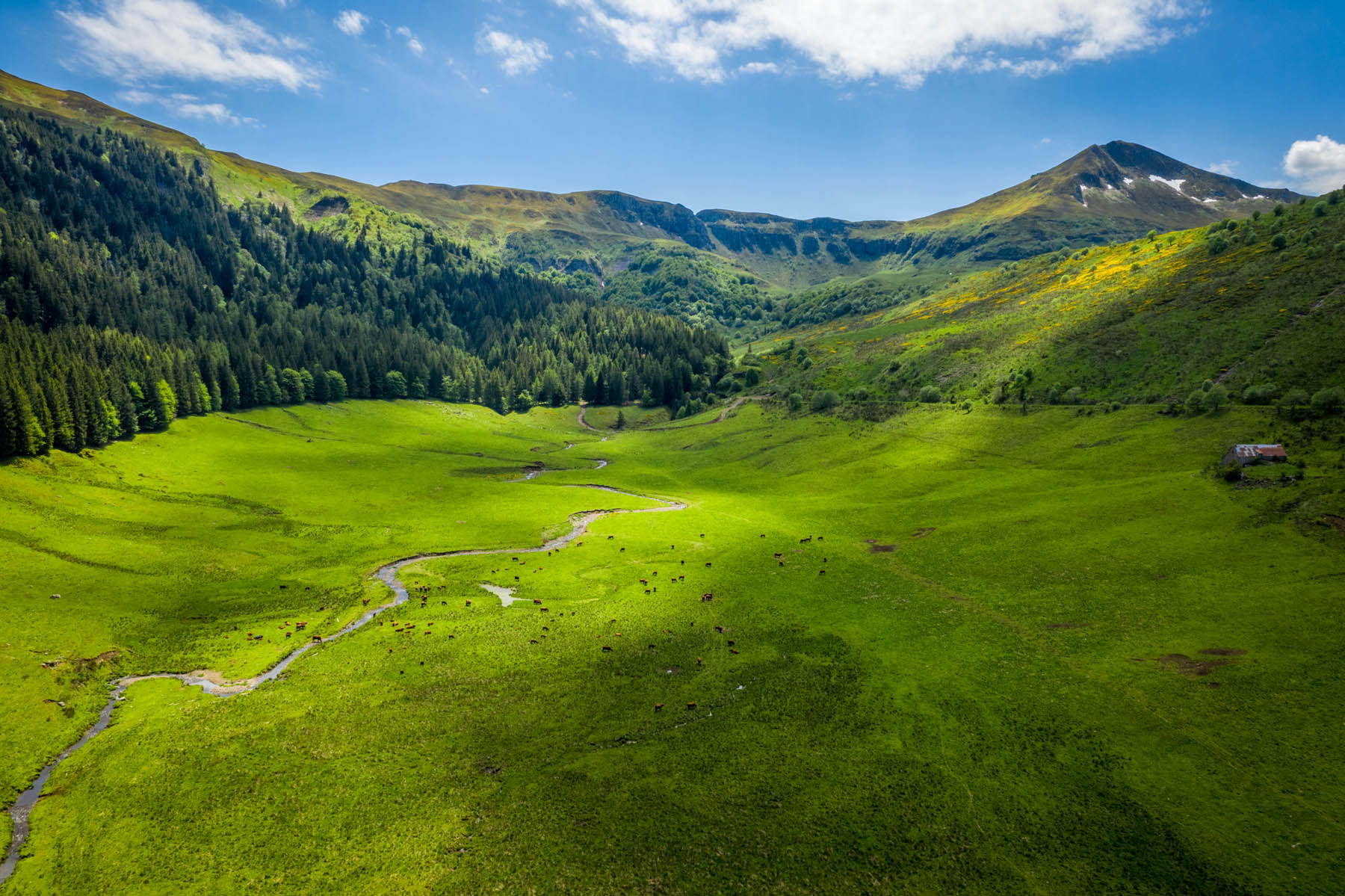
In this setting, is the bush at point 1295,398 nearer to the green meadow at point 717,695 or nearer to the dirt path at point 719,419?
the green meadow at point 717,695

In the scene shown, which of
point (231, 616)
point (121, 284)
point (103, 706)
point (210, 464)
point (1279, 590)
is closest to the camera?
point (103, 706)

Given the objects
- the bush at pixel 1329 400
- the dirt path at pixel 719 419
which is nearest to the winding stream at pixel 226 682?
the dirt path at pixel 719 419

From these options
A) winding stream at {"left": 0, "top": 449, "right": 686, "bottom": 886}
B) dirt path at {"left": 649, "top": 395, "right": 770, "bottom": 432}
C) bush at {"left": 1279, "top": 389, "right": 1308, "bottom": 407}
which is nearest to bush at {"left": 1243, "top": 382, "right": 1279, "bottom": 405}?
bush at {"left": 1279, "top": 389, "right": 1308, "bottom": 407}

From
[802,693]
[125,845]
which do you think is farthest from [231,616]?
[802,693]

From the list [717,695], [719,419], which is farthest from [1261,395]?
[719,419]

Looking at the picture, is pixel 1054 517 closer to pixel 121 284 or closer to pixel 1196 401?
pixel 1196 401

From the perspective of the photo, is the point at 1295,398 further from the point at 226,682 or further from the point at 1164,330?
the point at 226,682
